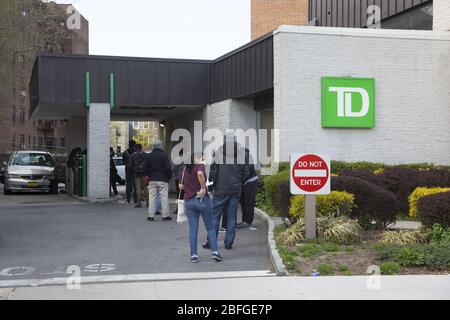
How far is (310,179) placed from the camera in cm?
959

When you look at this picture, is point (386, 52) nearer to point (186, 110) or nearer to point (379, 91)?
point (379, 91)

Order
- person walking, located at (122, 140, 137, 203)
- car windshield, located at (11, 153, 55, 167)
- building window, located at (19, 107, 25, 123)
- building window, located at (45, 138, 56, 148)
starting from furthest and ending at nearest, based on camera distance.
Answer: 1. building window, located at (45, 138, 56, 148)
2. building window, located at (19, 107, 25, 123)
3. car windshield, located at (11, 153, 55, 167)
4. person walking, located at (122, 140, 137, 203)

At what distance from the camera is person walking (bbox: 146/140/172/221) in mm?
13148

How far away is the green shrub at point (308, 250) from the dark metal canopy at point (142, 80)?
790cm

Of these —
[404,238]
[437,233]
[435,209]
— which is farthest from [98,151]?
[437,233]

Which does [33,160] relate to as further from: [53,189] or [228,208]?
[228,208]

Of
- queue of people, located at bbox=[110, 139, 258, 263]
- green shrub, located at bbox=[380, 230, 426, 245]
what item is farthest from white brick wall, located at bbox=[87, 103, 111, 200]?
green shrub, located at bbox=[380, 230, 426, 245]

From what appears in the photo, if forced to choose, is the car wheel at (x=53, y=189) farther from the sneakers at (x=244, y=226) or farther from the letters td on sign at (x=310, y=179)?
the letters td on sign at (x=310, y=179)

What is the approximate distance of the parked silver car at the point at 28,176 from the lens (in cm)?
2206

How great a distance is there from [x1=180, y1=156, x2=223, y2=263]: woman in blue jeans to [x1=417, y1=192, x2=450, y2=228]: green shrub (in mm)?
3479

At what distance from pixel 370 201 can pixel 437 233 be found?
64.3 inches

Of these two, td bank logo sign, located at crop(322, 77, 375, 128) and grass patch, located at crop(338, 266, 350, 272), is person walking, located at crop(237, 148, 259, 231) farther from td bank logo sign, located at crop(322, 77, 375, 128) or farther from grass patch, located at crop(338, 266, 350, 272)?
td bank logo sign, located at crop(322, 77, 375, 128)

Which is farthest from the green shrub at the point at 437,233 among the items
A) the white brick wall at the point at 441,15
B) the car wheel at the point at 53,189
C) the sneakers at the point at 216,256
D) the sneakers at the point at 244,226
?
the car wheel at the point at 53,189

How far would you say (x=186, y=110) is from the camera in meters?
21.0
